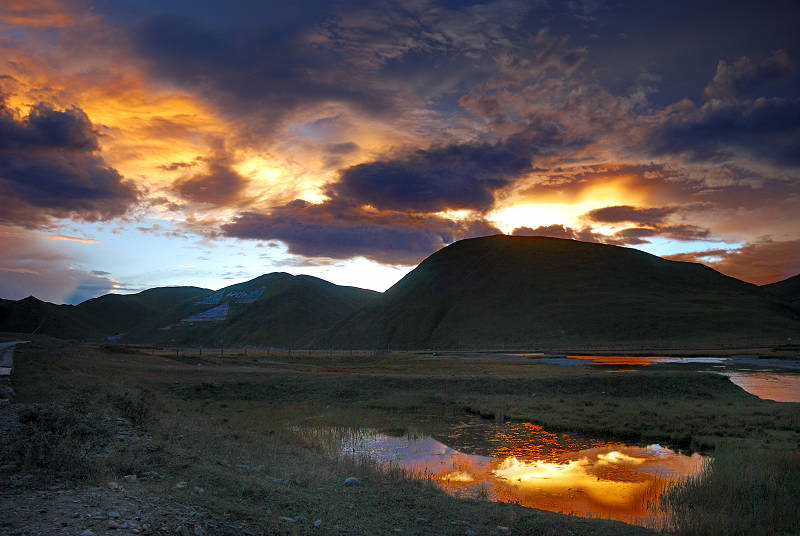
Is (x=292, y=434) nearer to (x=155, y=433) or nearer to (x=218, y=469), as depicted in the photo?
(x=155, y=433)

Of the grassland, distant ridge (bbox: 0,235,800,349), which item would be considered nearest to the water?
the grassland

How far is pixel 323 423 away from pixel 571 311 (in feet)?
456

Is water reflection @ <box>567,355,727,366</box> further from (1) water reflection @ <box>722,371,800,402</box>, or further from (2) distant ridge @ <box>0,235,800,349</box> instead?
(2) distant ridge @ <box>0,235,800,349</box>

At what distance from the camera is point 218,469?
1238 centimetres

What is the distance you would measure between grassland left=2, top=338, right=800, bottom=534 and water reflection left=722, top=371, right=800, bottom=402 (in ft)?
9.26

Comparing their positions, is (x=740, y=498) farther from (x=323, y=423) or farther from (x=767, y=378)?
(x=767, y=378)

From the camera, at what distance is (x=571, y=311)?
497 feet

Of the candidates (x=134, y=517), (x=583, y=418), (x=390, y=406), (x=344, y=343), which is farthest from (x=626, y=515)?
(x=344, y=343)

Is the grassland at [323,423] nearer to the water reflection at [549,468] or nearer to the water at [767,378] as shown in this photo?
the water reflection at [549,468]

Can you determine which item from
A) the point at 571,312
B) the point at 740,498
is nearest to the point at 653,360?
the point at 740,498

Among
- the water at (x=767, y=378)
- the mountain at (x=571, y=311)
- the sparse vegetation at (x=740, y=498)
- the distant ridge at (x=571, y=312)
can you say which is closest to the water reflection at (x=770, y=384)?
the water at (x=767, y=378)

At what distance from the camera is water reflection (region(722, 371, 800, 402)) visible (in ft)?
113

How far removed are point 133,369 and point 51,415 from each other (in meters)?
30.2

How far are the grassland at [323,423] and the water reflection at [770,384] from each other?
9.26ft
